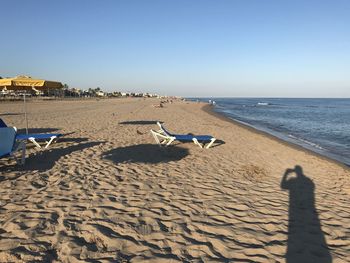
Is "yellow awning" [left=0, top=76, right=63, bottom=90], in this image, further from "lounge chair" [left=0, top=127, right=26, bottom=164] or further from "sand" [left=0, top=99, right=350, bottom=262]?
"lounge chair" [left=0, top=127, right=26, bottom=164]

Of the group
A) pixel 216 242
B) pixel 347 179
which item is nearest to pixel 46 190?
pixel 216 242

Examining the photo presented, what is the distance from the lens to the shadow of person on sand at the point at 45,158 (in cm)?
665

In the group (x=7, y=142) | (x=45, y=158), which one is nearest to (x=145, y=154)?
(x=45, y=158)

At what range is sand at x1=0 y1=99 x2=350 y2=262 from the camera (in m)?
3.47

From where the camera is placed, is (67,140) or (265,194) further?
(67,140)

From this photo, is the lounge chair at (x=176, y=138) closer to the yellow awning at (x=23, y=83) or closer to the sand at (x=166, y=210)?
the sand at (x=166, y=210)

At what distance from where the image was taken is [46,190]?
17.3ft

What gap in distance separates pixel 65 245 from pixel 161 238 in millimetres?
1177

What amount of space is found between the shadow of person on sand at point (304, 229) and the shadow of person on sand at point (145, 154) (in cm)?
331

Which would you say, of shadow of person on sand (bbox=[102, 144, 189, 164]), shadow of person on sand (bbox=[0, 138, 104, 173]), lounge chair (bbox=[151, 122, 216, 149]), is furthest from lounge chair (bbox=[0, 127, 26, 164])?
lounge chair (bbox=[151, 122, 216, 149])

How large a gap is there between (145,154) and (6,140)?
3657mm

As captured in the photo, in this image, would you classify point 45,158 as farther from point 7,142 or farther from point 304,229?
point 304,229

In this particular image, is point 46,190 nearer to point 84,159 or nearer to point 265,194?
point 84,159

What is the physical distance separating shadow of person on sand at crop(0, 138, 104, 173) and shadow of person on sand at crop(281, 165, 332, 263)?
210 inches
